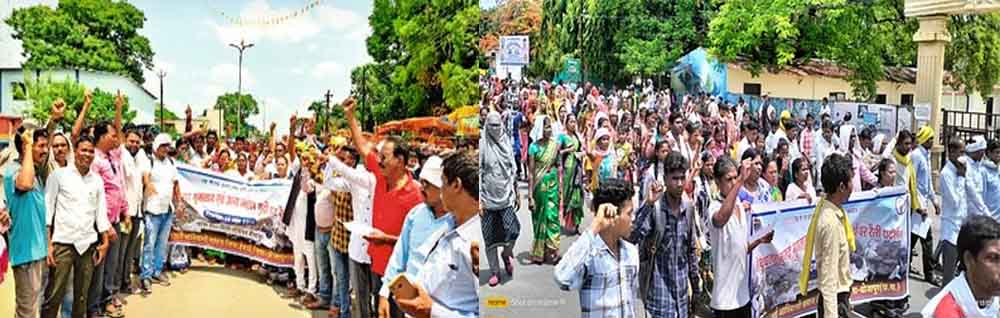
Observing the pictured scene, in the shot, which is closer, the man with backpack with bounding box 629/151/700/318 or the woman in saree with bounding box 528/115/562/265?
the woman in saree with bounding box 528/115/562/265

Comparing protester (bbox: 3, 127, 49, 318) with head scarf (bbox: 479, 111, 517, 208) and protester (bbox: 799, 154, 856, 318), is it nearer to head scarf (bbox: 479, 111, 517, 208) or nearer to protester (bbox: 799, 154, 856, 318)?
head scarf (bbox: 479, 111, 517, 208)

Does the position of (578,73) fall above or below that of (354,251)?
above

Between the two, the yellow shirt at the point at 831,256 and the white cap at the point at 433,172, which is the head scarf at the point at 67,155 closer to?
the white cap at the point at 433,172

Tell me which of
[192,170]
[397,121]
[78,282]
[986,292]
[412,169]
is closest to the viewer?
[986,292]

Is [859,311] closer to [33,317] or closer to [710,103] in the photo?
[710,103]

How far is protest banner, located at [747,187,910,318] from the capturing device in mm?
3812

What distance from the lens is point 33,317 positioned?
14.4 feet

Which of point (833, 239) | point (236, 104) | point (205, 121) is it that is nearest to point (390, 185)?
point (236, 104)

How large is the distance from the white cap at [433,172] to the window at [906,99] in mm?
1704

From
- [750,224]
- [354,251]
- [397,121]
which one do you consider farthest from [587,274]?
[354,251]

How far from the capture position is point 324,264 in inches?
218

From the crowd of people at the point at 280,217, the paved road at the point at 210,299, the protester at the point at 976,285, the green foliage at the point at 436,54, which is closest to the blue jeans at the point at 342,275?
the crowd of people at the point at 280,217

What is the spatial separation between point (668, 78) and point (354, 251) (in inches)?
77.4

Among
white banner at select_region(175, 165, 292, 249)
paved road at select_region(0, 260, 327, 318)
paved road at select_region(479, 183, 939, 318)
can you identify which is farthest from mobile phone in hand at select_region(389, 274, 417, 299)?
white banner at select_region(175, 165, 292, 249)
